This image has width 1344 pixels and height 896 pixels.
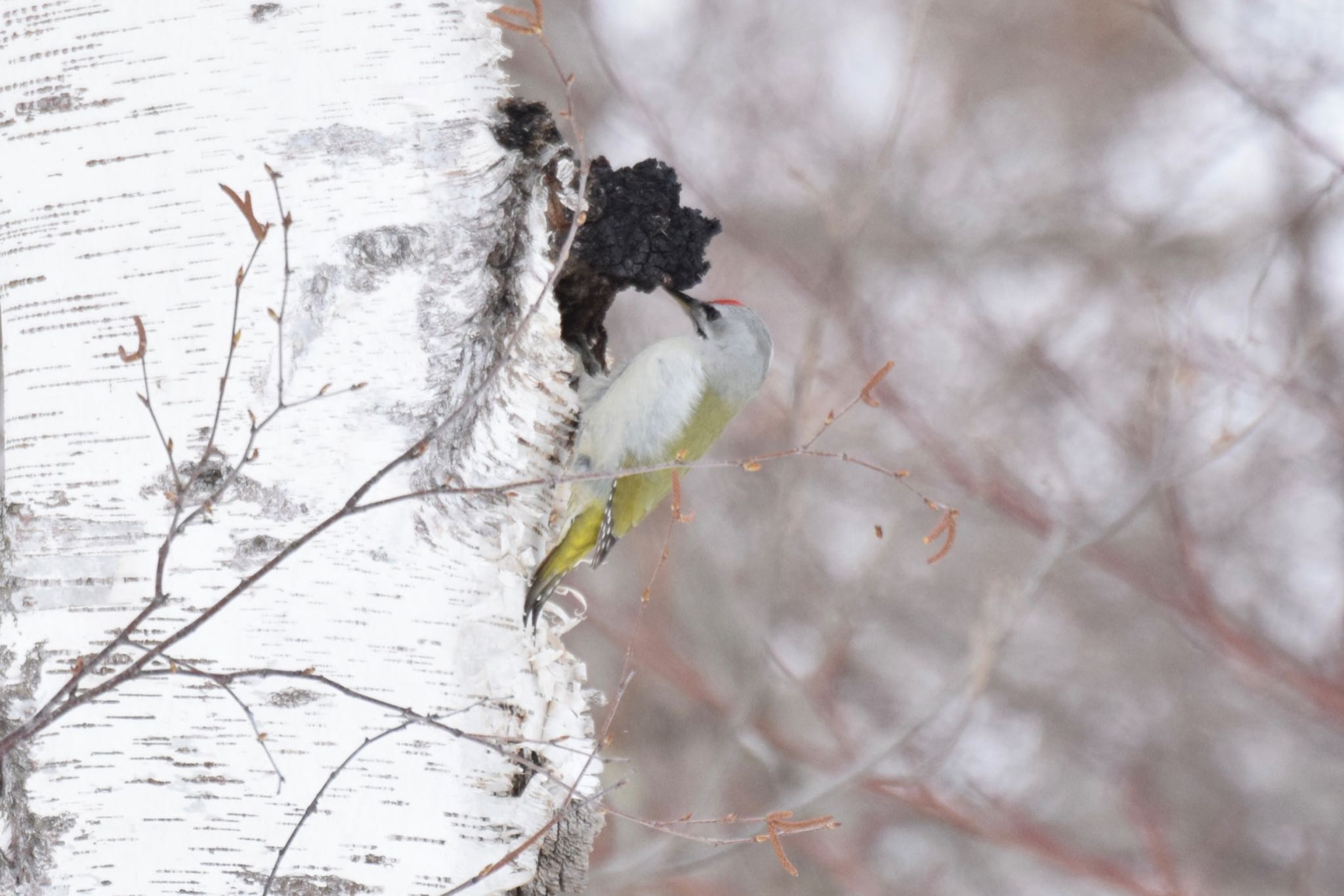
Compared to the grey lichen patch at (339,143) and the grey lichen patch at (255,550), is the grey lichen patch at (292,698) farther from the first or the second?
the grey lichen patch at (339,143)

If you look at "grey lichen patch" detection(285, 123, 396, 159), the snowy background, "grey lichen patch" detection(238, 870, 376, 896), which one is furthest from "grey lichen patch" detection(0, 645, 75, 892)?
the snowy background

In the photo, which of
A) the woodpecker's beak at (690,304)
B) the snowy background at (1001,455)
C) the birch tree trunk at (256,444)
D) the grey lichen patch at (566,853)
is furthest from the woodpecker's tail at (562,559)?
the snowy background at (1001,455)

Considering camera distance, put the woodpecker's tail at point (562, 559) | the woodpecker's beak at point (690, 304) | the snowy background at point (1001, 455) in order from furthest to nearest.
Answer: the snowy background at point (1001, 455) → the woodpecker's beak at point (690, 304) → the woodpecker's tail at point (562, 559)

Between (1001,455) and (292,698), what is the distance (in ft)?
10.3

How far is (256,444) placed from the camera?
1.46 metres

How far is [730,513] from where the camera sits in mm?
4387

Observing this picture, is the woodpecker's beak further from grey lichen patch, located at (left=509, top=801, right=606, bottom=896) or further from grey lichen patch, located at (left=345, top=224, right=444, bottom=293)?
grey lichen patch, located at (left=509, top=801, right=606, bottom=896)

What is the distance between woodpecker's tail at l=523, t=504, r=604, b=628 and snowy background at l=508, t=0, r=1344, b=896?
135 centimetres

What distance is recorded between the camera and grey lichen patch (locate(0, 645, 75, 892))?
1.41m

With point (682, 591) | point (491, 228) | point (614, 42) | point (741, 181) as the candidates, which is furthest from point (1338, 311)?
point (491, 228)

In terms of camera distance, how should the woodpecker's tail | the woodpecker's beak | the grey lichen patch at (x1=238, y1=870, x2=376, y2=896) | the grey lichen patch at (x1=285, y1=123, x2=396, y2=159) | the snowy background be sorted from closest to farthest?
the grey lichen patch at (x1=238, y1=870, x2=376, y2=896) → the grey lichen patch at (x1=285, y1=123, x2=396, y2=159) → the woodpecker's tail → the woodpecker's beak → the snowy background

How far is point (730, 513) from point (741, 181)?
129 cm

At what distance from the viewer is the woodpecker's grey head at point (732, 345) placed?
2512 mm

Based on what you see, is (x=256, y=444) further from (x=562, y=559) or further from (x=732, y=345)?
(x=732, y=345)
